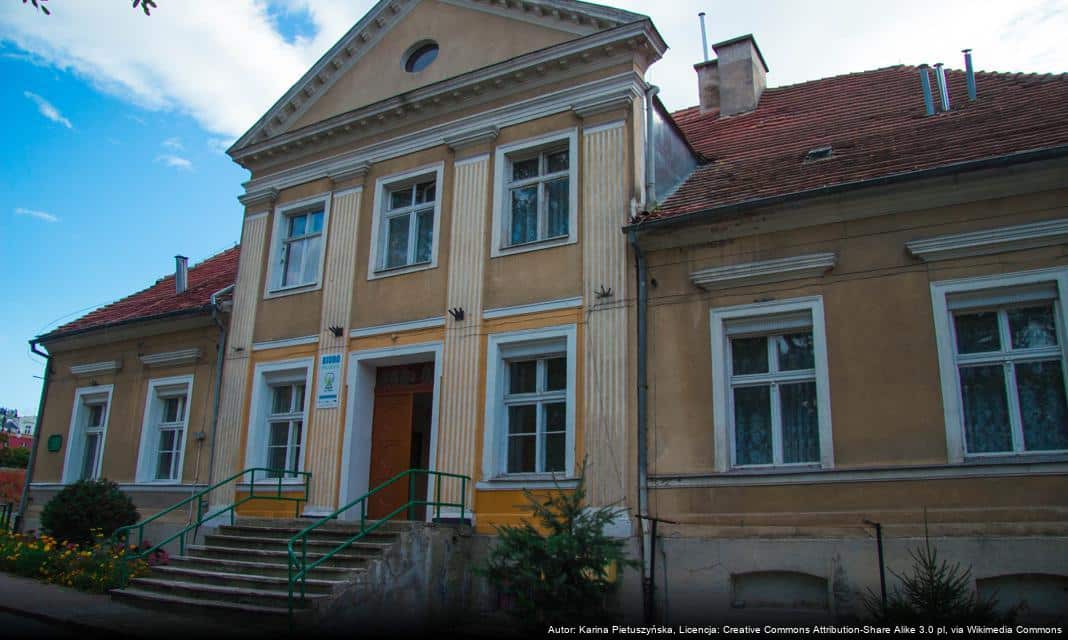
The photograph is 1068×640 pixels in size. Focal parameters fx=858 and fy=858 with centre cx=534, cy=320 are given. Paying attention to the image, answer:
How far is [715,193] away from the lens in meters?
11.5

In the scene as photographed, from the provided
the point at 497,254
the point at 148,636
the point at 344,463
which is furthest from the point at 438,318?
the point at 148,636

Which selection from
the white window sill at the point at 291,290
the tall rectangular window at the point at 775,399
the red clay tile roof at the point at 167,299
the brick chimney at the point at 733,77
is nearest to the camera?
the tall rectangular window at the point at 775,399

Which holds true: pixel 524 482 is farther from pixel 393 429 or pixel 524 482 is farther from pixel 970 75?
pixel 970 75

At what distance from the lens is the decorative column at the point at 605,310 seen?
35.5 ft

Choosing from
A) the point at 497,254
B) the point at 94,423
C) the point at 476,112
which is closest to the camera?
the point at 497,254

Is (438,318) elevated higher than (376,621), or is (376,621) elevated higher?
(438,318)

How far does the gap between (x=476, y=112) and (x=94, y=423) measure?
11062 millimetres

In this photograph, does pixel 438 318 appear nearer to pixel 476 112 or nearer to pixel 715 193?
pixel 476 112

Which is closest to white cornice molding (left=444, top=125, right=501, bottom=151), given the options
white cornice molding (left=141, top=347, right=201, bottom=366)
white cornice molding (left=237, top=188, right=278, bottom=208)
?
white cornice molding (left=237, top=188, right=278, bottom=208)

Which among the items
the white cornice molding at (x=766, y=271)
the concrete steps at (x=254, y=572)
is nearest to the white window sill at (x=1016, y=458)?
the white cornice molding at (x=766, y=271)

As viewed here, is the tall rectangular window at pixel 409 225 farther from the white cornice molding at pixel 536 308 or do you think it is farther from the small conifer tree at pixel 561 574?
the small conifer tree at pixel 561 574

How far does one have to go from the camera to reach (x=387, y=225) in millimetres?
14102

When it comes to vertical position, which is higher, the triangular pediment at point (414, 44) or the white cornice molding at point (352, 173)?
the triangular pediment at point (414, 44)

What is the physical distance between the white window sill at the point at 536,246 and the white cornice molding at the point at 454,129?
6.61ft
